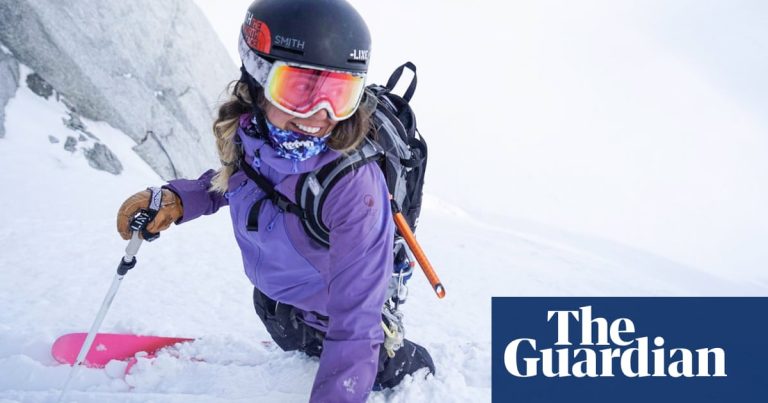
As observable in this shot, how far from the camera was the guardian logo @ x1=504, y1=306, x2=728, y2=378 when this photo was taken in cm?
372

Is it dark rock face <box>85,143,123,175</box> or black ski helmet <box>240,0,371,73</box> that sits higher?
dark rock face <box>85,143,123,175</box>

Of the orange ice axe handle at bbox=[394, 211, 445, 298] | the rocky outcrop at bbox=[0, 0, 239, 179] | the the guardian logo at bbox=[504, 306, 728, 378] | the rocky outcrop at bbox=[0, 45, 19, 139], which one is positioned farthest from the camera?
the rocky outcrop at bbox=[0, 0, 239, 179]

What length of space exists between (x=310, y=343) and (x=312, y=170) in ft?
4.70

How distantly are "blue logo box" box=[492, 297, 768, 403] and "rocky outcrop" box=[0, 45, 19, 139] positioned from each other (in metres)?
8.81

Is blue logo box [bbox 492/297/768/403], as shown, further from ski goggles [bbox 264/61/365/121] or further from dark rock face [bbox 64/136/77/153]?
dark rock face [bbox 64/136/77/153]

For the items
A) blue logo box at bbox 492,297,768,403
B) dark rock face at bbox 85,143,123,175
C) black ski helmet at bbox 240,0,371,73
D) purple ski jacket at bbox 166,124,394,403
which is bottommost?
blue logo box at bbox 492,297,768,403

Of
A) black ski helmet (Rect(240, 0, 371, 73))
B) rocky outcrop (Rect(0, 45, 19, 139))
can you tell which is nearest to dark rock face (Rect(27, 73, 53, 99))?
rocky outcrop (Rect(0, 45, 19, 139))

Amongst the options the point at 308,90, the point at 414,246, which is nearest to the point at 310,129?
the point at 308,90

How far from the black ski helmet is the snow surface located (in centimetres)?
183

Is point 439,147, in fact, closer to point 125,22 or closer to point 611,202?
point 611,202

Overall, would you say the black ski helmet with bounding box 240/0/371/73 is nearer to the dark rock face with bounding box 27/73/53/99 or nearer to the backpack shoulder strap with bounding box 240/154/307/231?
the backpack shoulder strap with bounding box 240/154/307/231

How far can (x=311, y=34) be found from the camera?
2.24 metres

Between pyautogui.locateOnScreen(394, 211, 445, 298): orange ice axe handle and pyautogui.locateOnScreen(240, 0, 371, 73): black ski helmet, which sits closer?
pyautogui.locateOnScreen(240, 0, 371, 73): black ski helmet

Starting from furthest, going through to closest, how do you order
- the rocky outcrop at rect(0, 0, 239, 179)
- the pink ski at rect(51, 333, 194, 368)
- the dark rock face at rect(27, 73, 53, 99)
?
the rocky outcrop at rect(0, 0, 239, 179), the dark rock face at rect(27, 73, 53, 99), the pink ski at rect(51, 333, 194, 368)
